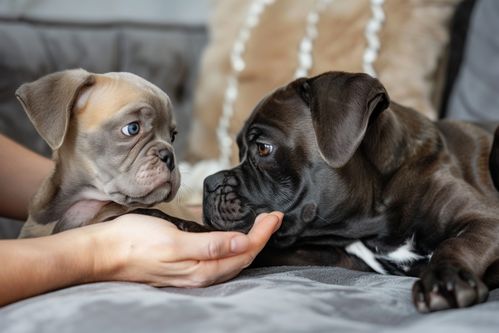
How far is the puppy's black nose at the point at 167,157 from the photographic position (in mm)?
1951

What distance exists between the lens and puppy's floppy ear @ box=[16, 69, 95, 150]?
1807mm

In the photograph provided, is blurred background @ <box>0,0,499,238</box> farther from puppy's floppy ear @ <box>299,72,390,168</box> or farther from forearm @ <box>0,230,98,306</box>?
forearm @ <box>0,230,98,306</box>

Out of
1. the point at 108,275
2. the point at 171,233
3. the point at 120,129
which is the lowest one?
the point at 108,275

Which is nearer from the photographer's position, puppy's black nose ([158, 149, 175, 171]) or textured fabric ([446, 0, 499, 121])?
puppy's black nose ([158, 149, 175, 171])

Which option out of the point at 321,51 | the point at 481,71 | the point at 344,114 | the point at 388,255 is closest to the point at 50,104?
the point at 344,114

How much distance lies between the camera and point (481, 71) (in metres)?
2.90

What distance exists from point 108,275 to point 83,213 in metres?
0.43

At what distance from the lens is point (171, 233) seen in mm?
Answer: 1578

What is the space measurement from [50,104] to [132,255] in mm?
506

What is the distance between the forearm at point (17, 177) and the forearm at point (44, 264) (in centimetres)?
71

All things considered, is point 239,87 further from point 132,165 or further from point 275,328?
point 275,328

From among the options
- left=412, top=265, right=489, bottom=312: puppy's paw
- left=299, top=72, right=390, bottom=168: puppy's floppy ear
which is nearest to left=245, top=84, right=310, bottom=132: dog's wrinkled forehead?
left=299, top=72, right=390, bottom=168: puppy's floppy ear

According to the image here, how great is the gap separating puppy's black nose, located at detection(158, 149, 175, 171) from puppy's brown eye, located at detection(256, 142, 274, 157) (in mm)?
250

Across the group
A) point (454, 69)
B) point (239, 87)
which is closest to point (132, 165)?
point (239, 87)
